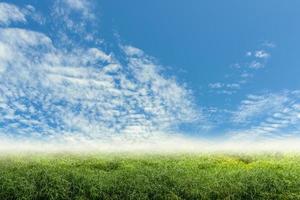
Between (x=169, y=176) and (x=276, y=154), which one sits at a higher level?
(x=276, y=154)

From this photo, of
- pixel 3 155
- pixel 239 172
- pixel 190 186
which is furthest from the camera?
pixel 3 155

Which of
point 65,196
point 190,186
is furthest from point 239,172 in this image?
point 65,196

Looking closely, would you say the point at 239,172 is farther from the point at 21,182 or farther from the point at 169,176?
the point at 21,182

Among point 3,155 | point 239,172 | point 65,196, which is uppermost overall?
point 3,155

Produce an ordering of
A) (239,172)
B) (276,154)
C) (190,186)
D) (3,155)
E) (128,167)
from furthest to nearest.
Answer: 1. (276,154)
2. (3,155)
3. (128,167)
4. (239,172)
5. (190,186)

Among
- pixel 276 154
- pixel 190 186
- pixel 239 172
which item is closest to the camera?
pixel 190 186

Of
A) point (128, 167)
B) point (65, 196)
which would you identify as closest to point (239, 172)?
point (128, 167)

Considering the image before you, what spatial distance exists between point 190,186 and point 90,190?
381 centimetres

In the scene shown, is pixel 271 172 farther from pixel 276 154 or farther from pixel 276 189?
pixel 276 154

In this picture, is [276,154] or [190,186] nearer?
[190,186]

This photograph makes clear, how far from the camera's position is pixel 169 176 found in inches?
718

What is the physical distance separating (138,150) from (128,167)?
31.9 feet

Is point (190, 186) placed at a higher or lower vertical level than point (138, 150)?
lower

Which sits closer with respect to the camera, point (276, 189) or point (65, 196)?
point (65, 196)
